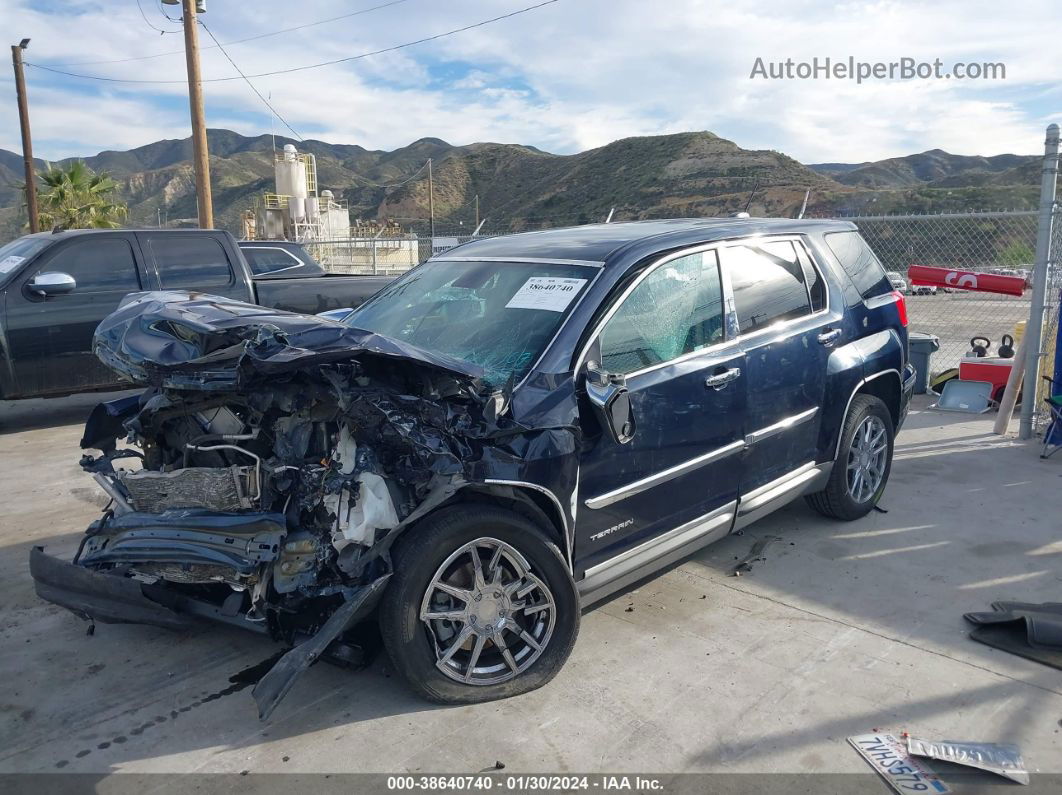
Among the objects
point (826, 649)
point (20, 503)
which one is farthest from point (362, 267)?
point (826, 649)

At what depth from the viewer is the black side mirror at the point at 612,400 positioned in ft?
10.7

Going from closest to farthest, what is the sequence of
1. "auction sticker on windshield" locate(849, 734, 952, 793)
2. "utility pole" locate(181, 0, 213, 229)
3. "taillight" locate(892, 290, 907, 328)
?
1. "auction sticker on windshield" locate(849, 734, 952, 793)
2. "taillight" locate(892, 290, 907, 328)
3. "utility pole" locate(181, 0, 213, 229)

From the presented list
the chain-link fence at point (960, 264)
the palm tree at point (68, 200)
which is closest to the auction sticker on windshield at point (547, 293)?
the chain-link fence at point (960, 264)

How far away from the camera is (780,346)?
4285 millimetres

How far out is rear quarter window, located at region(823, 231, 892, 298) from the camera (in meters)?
5.11

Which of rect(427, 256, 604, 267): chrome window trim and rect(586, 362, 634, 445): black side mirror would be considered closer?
rect(586, 362, 634, 445): black side mirror

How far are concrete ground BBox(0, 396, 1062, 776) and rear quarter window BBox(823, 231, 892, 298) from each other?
1625mm

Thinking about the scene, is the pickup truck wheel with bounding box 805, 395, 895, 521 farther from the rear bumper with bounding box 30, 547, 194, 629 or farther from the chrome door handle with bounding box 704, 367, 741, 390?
the rear bumper with bounding box 30, 547, 194, 629

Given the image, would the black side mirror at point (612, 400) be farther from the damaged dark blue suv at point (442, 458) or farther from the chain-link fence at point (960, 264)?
the chain-link fence at point (960, 264)

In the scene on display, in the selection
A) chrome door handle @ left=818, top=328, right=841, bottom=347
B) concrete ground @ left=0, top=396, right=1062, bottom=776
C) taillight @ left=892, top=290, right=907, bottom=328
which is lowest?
concrete ground @ left=0, top=396, right=1062, bottom=776

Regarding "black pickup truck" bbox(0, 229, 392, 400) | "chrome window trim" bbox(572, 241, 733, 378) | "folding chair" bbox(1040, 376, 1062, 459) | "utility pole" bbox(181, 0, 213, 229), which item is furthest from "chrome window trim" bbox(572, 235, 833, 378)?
"utility pole" bbox(181, 0, 213, 229)

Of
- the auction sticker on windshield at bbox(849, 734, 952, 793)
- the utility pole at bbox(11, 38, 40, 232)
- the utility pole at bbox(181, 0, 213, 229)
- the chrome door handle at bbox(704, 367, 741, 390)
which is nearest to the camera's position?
the auction sticker on windshield at bbox(849, 734, 952, 793)

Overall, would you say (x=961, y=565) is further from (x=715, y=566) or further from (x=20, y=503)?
(x=20, y=503)

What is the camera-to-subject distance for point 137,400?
384 centimetres
